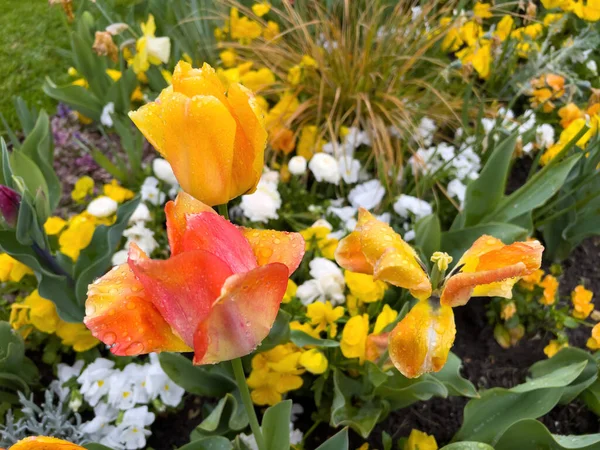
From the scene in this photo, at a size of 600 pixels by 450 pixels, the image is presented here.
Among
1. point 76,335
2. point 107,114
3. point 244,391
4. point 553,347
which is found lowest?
point 553,347

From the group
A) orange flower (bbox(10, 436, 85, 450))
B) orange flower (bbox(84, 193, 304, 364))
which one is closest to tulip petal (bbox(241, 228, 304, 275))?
orange flower (bbox(84, 193, 304, 364))

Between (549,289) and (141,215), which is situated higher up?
(141,215)

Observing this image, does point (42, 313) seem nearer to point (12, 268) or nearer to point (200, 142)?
point (12, 268)

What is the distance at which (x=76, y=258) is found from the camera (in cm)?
143

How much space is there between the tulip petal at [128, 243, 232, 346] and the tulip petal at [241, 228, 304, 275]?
0.10 metres

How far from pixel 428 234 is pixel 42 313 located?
38.1 inches

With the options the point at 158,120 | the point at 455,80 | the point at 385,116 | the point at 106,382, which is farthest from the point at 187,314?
the point at 455,80

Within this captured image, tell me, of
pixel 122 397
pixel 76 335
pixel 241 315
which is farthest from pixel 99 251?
pixel 241 315

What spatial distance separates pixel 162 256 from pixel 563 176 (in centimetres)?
117

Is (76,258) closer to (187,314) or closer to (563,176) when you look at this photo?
(187,314)

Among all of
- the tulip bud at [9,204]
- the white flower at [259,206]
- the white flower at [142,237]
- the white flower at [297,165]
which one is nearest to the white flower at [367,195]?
the white flower at [297,165]

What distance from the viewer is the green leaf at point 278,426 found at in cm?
84

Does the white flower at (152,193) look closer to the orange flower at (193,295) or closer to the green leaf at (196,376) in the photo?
the green leaf at (196,376)

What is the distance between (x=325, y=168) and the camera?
1677mm
